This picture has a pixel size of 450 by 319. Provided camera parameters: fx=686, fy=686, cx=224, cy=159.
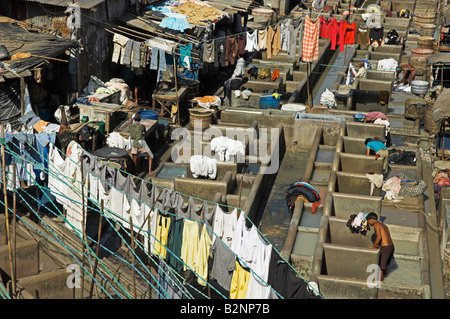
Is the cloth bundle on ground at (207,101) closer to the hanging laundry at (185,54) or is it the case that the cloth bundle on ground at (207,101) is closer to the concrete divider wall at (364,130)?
the hanging laundry at (185,54)

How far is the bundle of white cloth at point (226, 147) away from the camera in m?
20.1

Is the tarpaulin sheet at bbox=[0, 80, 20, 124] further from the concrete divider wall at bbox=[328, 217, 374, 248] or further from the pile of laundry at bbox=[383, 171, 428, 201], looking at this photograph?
the pile of laundry at bbox=[383, 171, 428, 201]

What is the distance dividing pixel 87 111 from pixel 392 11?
27.0 m

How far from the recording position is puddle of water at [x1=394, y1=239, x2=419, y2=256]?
1661 cm

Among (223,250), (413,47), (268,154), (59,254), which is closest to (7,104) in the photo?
(59,254)

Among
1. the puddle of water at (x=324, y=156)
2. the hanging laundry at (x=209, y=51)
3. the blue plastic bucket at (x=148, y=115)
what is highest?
the hanging laundry at (x=209, y=51)

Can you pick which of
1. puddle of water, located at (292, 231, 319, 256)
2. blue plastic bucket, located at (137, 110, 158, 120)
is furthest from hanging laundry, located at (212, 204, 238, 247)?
blue plastic bucket, located at (137, 110, 158, 120)

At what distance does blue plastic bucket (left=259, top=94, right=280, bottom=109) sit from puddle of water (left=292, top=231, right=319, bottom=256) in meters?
8.98

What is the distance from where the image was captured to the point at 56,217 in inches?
701

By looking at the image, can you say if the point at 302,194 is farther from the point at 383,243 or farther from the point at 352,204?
the point at 383,243

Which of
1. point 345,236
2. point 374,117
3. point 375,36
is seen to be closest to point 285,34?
point 374,117

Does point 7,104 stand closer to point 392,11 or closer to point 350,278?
point 350,278

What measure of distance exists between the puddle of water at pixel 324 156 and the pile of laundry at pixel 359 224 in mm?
5568

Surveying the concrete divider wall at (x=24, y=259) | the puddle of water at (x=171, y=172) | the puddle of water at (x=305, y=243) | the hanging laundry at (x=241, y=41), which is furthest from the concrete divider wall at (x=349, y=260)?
the hanging laundry at (x=241, y=41)
